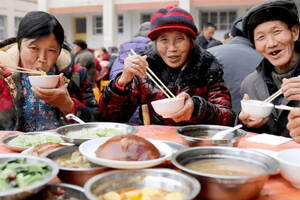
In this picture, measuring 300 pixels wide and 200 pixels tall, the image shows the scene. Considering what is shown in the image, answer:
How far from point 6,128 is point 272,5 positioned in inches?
95.0

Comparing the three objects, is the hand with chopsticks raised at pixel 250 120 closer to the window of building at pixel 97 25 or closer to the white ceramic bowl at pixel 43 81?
the white ceramic bowl at pixel 43 81

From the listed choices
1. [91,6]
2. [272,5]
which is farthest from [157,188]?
[91,6]

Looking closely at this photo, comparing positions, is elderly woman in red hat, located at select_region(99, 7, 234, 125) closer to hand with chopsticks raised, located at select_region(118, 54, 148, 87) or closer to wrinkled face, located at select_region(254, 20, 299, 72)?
hand with chopsticks raised, located at select_region(118, 54, 148, 87)

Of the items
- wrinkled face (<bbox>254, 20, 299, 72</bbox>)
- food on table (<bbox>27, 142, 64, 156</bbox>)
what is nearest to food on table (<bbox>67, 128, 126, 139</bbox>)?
food on table (<bbox>27, 142, 64, 156</bbox>)

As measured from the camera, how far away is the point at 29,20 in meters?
2.45

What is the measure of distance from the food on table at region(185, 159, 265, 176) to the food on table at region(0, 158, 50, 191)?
532mm

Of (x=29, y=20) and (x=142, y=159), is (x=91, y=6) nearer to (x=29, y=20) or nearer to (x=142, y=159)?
A: (x=29, y=20)

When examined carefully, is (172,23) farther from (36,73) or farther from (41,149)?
A: (41,149)

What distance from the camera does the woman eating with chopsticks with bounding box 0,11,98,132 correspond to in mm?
2404

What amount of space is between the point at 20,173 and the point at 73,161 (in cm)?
23

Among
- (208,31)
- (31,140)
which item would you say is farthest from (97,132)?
(208,31)

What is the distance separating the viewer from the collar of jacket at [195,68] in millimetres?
2689

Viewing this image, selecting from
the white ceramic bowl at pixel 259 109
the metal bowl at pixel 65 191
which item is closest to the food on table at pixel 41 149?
the metal bowl at pixel 65 191

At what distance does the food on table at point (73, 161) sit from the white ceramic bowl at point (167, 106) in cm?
58
